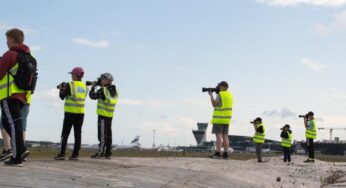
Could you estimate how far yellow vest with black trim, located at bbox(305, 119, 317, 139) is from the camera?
18.7 metres

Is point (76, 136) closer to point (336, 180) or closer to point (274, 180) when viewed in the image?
point (274, 180)

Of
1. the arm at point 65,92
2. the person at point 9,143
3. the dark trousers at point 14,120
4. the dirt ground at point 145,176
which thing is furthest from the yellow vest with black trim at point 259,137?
the dark trousers at point 14,120

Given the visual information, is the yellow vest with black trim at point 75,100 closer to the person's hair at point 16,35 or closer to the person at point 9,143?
the person at point 9,143

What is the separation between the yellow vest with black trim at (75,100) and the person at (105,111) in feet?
3.27

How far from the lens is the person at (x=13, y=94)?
25.6ft

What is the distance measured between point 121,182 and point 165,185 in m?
0.76

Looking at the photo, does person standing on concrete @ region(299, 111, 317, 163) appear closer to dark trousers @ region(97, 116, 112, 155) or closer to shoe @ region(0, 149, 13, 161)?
dark trousers @ region(97, 116, 112, 155)

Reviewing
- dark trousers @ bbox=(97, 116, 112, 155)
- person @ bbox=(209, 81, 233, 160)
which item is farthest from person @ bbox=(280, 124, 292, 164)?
dark trousers @ bbox=(97, 116, 112, 155)

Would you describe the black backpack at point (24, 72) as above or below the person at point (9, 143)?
above

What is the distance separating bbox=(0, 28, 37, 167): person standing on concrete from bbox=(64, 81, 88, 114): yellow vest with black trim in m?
2.57

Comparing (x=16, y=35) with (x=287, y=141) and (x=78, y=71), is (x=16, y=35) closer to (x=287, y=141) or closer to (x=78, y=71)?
(x=78, y=71)

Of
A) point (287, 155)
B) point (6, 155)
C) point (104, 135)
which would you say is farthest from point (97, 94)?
point (287, 155)

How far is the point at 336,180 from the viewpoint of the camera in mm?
12836

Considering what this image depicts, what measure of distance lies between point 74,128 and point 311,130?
1059 cm
